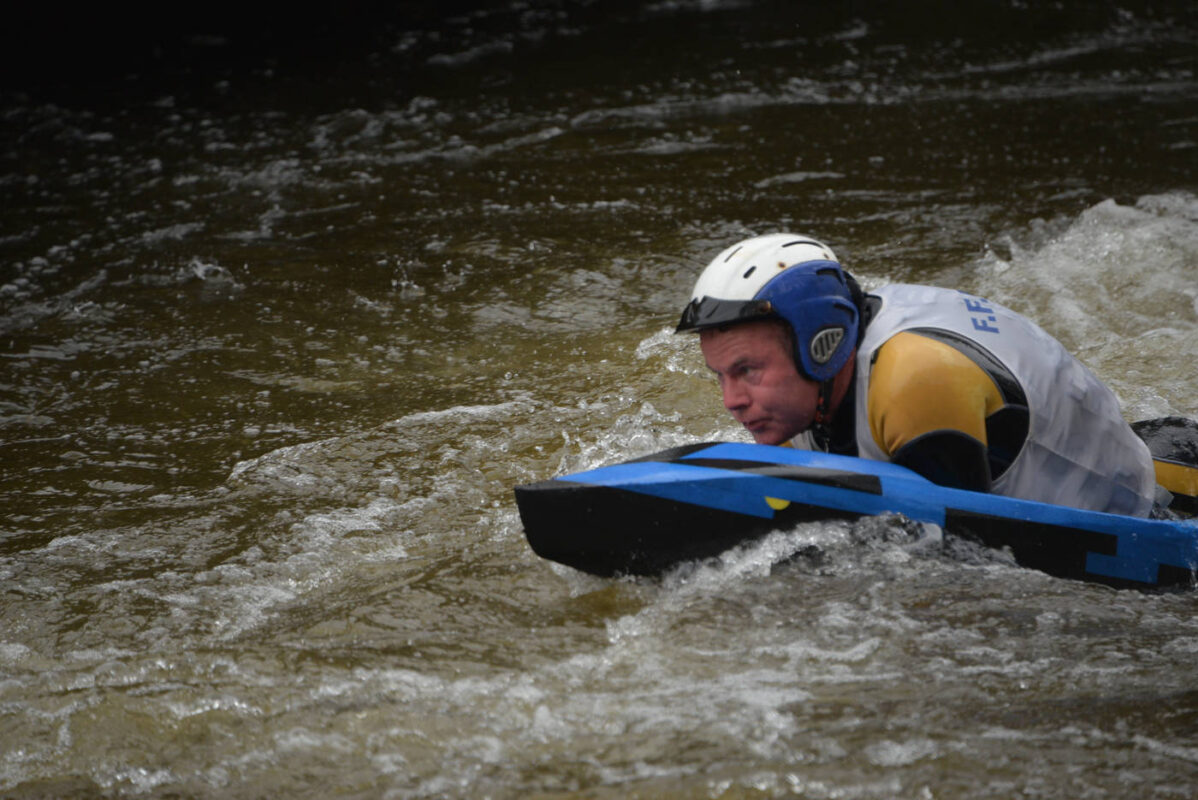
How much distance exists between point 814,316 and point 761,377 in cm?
21

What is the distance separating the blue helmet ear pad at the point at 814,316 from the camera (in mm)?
2973

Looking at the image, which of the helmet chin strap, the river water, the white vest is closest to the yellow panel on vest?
the white vest

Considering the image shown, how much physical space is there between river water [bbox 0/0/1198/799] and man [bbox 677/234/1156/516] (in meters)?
0.25

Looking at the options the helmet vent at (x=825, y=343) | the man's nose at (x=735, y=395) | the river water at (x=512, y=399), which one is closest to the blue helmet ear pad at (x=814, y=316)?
the helmet vent at (x=825, y=343)

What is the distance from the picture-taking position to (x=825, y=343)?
9.78 feet

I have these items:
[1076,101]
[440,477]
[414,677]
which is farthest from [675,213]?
[414,677]

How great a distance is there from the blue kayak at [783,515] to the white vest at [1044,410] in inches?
3.6

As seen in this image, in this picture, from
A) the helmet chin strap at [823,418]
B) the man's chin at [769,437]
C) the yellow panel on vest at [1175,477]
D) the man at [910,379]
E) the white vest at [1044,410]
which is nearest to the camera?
the man at [910,379]

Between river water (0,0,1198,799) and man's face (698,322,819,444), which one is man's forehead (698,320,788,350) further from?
river water (0,0,1198,799)

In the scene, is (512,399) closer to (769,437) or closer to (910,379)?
(769,437)

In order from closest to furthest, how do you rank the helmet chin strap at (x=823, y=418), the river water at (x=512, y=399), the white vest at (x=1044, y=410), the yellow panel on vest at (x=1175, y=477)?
the river water at (x=512, y=399)
the white vest at (x=1044, y=410)
the helmet chin strap at (x=823, y=418)
the yellow panel on vest at (x=1175, y=477)

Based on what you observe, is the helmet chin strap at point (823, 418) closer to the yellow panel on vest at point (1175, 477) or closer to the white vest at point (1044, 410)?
the white vest at point (1044, 410)

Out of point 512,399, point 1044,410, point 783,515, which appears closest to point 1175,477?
point 1044,410

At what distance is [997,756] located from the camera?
248 cm
